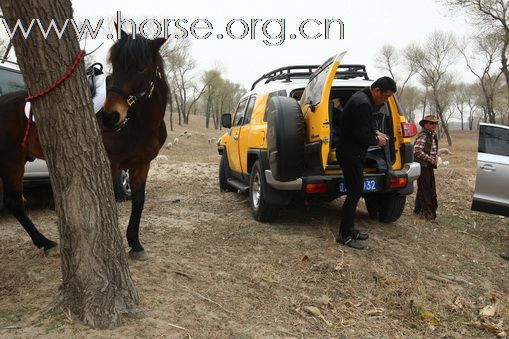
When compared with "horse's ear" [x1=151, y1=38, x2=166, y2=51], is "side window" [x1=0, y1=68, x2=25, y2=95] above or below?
below

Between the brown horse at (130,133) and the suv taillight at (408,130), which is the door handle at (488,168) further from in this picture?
the brown horse at (130,133)

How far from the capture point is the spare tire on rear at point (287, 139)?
14.6 feet

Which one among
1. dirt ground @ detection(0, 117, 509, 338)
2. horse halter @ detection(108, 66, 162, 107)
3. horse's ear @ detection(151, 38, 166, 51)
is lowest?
dirt ground @ detection(0, 117, 509, 338)

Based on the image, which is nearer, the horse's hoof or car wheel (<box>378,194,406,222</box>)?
the horse's hoof

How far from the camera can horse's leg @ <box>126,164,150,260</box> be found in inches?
152

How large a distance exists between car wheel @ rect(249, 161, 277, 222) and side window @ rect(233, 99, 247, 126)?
1.57m

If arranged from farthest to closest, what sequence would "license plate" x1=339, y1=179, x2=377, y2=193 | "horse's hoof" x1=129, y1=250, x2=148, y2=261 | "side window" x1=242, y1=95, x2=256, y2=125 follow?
1. "side window" x1=242, y1=95, x2=256, y2=125
2. "license plate" x1=339, y1=179, x2=377, y2=193
3. "horse's hoof" x1=129, y1=250, x2=148, y2=261

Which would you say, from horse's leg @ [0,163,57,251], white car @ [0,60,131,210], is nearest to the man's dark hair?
horse's leg @ [0,163,57,251]

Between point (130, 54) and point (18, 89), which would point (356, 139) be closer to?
point (130, 54)

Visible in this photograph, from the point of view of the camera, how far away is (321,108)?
433cm

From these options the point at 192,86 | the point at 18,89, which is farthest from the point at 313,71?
the point at 192,86

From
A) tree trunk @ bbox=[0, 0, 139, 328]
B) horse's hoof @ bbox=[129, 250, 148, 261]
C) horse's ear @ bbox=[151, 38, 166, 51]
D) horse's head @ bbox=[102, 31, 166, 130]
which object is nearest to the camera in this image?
tree trunk @ bbox=[0, 0, 139, 328]

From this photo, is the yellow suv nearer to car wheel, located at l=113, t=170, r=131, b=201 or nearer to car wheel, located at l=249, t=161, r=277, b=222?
car wheel, located at l=249, t=161, r=277, b=222

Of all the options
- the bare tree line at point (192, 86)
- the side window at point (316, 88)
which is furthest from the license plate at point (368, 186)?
the bare tree line at point (192, 86)
